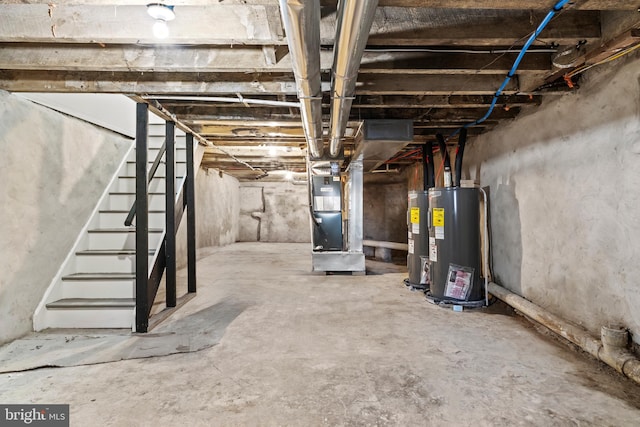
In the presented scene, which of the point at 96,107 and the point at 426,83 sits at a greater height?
the point at 96,107

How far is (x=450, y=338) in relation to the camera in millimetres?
2033

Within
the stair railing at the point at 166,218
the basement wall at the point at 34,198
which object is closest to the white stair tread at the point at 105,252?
the basement wall at the point at 34,198

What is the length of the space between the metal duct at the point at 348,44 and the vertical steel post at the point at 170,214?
1.49m

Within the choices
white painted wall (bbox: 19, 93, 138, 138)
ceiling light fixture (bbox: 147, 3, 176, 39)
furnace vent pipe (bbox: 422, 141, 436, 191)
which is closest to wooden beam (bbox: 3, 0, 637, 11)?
ceiling light fixture (bbox: 147, 3, 176, 39)

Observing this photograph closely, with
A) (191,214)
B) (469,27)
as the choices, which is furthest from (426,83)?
(191,214)

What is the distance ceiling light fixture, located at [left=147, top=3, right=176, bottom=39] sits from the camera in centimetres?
127

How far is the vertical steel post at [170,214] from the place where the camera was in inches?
102

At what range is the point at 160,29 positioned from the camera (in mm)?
1370

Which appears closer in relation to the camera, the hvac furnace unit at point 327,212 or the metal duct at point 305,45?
the metal duct at point 305,45

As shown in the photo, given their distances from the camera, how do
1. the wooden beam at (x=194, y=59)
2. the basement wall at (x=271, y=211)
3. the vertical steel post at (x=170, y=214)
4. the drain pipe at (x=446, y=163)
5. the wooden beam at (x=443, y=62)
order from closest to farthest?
1. the wooden beam at (x=194, y=59)
2. the wooden beam at (x=443, y=62)
3. the vertical steel post at (x=170, y=214)
4. the drain pipe at (x=446, y=163)
5. the basement wall at (x=271, y=211)

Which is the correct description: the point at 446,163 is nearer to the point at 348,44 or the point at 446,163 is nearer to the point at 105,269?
the point at 348,44

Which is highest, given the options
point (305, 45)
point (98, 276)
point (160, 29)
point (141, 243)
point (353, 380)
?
point (160, 29)

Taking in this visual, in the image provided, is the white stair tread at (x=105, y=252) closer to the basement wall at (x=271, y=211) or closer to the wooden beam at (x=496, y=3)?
the wooden beam at (x=496, y=3)

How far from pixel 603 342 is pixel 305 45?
2112mm
